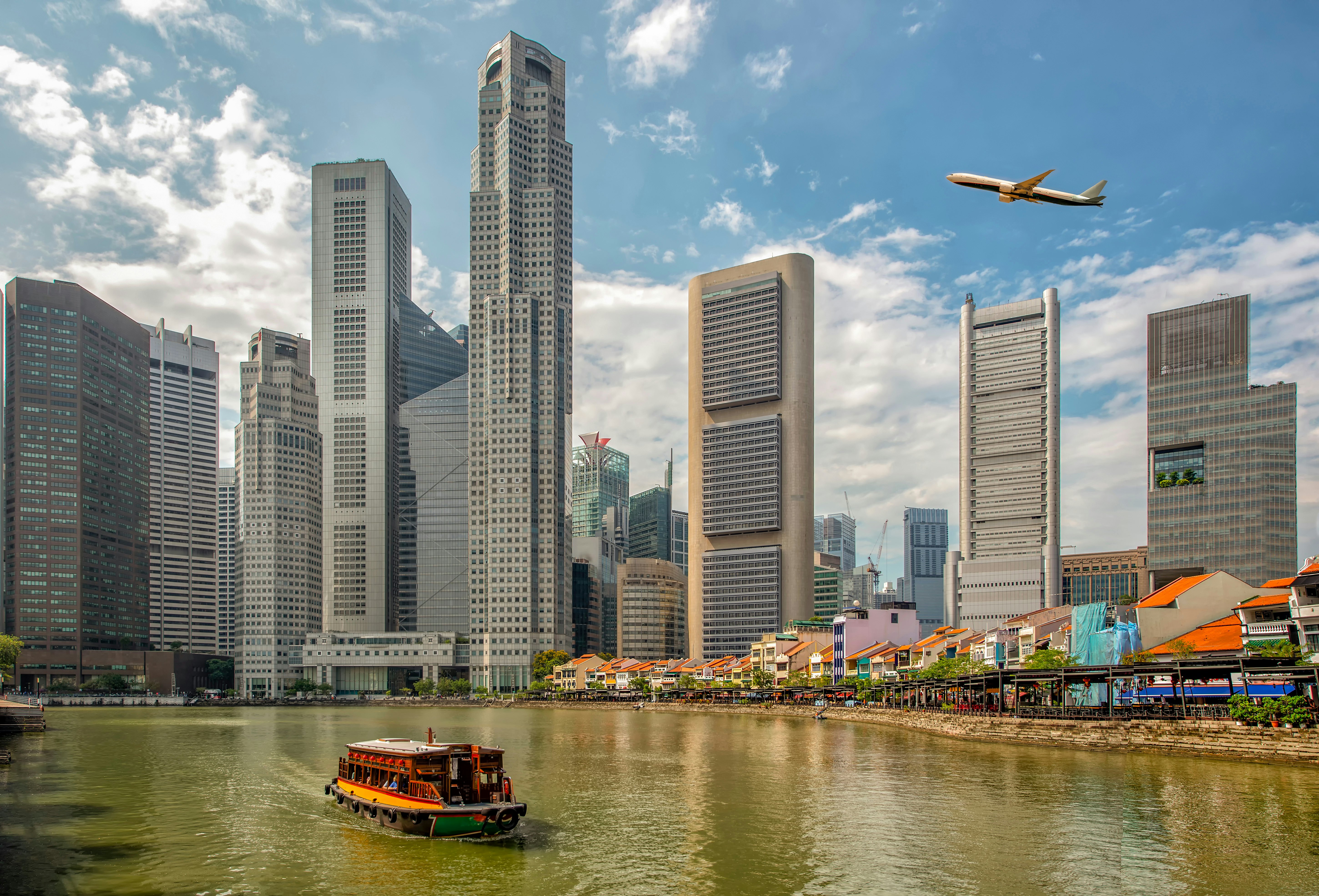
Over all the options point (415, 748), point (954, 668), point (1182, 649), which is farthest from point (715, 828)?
point (954, 668)

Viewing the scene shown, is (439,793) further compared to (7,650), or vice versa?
(7,650)

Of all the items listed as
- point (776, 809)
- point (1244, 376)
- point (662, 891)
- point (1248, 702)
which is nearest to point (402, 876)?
Result: point (662, 891)

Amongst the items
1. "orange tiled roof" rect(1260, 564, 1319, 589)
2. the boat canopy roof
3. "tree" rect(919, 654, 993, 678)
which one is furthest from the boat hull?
"tree" rect(919, 654, 993, 678)

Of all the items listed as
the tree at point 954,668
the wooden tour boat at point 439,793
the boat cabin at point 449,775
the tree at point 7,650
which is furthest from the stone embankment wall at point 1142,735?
the tree at point 7,650

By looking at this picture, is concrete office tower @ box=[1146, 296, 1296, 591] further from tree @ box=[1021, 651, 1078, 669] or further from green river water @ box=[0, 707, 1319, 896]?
green river water @ box=[0, 707, 1319, 896]

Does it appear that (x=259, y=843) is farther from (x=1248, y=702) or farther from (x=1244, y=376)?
(x=1244, y=376)

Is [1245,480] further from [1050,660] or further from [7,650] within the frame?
[7,650]
